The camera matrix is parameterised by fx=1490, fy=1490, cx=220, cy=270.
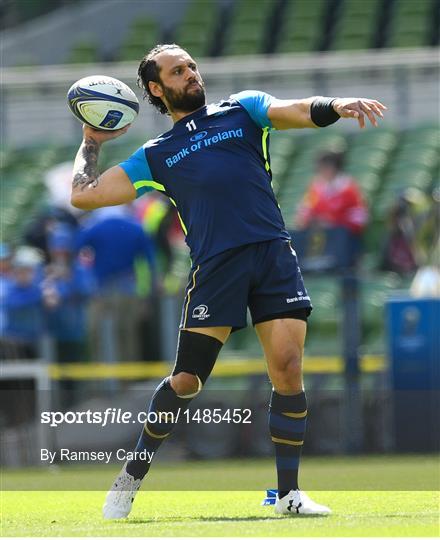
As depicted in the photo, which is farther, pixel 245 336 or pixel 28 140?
pixel 28 140

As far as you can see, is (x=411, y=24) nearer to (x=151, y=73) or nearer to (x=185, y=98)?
(x=151, y=73)

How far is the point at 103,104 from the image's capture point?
24.4ft

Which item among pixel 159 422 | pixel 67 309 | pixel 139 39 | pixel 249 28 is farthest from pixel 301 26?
pixel 159 422

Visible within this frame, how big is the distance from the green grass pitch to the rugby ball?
194 cm

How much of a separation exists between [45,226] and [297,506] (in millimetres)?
8144

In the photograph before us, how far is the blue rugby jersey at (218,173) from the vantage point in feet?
22.6

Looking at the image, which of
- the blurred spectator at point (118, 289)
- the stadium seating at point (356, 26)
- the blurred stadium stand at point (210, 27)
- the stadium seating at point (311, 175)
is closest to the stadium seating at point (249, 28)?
the blurred stadium stand at point (210, 27)

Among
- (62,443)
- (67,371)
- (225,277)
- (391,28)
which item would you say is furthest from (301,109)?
(391,28)

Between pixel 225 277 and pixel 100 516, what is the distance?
130 cm

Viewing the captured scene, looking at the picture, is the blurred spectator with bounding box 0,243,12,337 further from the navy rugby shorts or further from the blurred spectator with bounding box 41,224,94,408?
the navy rugby shorts

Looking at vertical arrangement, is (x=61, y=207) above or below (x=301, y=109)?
below

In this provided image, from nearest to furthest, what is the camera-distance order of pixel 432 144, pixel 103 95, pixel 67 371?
pixel 103 95, pixel 67 371, pixel 432 144

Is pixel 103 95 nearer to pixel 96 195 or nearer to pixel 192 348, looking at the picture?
pixel 96 195

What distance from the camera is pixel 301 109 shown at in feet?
22.2
